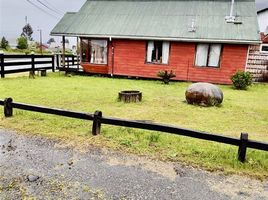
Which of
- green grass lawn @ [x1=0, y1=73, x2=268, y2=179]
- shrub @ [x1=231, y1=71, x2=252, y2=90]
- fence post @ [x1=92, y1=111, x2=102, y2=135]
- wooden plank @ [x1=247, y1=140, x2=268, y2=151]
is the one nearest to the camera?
wooden plank @ [x1=247, y1=140, x2=268, y2=151]

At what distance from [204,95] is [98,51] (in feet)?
33.1

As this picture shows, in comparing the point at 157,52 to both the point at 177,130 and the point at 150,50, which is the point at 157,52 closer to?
the point at 150,50

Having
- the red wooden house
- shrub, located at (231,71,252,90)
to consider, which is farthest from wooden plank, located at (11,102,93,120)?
the red wooden house

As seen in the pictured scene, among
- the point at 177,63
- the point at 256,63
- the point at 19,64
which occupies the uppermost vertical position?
the point at 256,63

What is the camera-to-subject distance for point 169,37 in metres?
15.4

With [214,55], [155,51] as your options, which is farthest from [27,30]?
[214,55]

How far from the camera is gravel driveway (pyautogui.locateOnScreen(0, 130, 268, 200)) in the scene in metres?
3.39

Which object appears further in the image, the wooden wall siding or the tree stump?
the wooden wall siding

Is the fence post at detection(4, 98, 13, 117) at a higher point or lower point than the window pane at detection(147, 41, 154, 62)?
lower

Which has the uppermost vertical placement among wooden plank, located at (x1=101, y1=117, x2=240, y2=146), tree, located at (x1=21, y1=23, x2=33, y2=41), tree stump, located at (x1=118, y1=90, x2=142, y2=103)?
tree, located at (x1=21, y1=23, x2=33, y2=41)

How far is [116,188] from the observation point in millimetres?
3523

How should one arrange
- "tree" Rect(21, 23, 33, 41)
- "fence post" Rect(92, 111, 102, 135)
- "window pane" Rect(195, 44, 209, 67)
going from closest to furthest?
"fence post" Rect(92, 111, 102, 135), "window pane" Rect(195, 44, 209, 67), "tree" Rect(21, 23, 33, 41)

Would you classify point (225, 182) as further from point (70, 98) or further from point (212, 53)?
point (212, 53)

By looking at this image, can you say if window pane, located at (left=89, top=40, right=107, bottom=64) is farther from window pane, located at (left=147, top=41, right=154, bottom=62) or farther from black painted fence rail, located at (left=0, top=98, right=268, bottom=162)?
black painted fence rail, located at (left=0, top=98, right=268, bottom=162)
